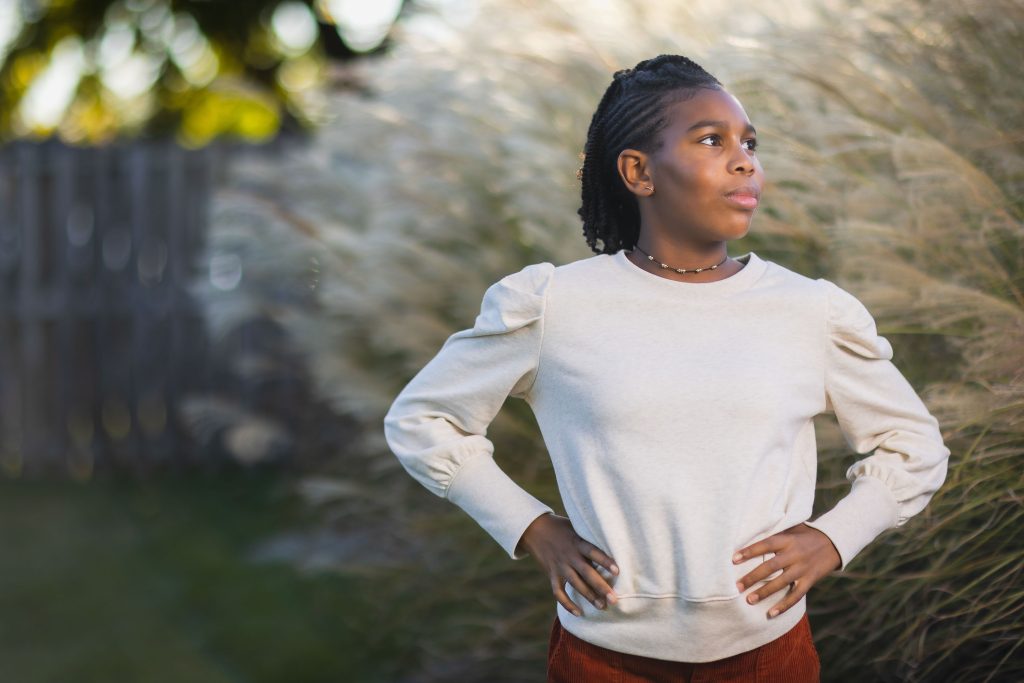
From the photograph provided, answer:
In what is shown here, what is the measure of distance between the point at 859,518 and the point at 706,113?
64 cm

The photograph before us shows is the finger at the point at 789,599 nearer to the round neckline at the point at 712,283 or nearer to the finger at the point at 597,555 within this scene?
the finger at the point at 597,555

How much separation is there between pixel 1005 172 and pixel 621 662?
160cm

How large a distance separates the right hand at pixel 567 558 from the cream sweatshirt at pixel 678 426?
2 cm

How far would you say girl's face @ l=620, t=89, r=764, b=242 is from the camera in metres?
1.80

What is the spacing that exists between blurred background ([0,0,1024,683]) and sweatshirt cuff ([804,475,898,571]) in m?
0.63

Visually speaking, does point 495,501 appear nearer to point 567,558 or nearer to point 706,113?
point 567,558

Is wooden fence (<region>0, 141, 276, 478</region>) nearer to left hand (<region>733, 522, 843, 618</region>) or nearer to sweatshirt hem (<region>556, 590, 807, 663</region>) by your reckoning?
sweatshirt hem (<region>556, 590, 807, 663</region>)

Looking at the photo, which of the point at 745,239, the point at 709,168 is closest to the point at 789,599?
the point at 709,168

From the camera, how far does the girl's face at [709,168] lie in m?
1.80

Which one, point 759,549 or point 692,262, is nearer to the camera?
point 759,549

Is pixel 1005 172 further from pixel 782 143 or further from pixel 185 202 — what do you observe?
pixel 185 202

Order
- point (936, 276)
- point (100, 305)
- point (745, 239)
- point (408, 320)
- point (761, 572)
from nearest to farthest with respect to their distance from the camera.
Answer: point (761, 572) → point (936, 276) → point (745, 239) → point (408, 320) → point (100, 305)

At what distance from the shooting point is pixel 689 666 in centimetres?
177

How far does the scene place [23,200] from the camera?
748 centimetres
